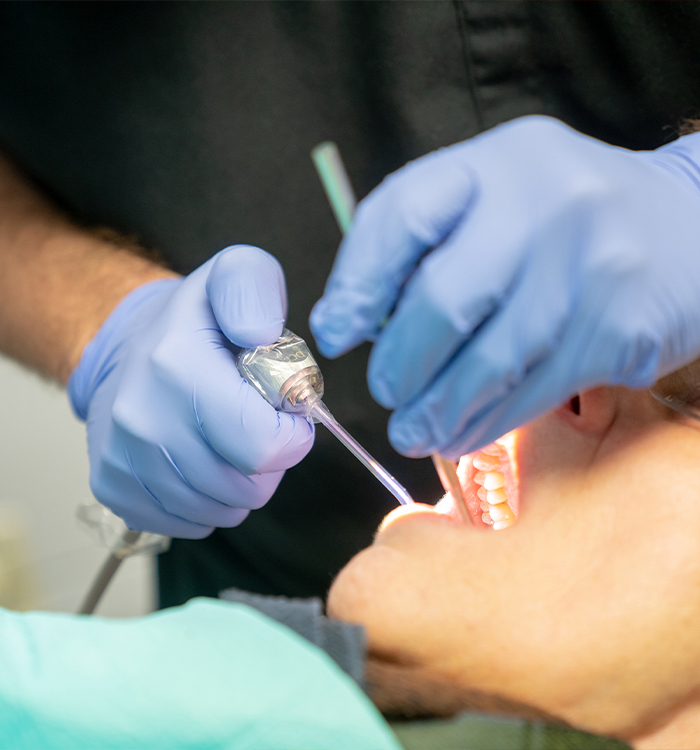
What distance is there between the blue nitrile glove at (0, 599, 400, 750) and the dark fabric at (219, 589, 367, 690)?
0.03 metres

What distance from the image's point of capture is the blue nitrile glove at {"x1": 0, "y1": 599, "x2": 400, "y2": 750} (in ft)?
1.88

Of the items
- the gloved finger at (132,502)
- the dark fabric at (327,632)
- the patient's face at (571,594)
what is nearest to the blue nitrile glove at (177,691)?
the dark fabric at (327,632)

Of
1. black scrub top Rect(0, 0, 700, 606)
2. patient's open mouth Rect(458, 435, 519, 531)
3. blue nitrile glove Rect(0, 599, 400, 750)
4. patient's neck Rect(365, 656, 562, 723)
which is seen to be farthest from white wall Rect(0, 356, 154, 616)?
patient's neck Rect(365, 656, 562, 723)

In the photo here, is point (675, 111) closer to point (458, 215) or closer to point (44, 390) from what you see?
point (458, 215)

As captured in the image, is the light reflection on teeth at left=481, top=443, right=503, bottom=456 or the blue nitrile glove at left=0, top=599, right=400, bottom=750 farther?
the light reflection on teeth at left=481, top=443, right=503, bottom=456

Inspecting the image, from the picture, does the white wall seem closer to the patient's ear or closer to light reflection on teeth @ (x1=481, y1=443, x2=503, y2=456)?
light reflection on teeth @ (x1=481, y1=443, x2=503, y2=456)

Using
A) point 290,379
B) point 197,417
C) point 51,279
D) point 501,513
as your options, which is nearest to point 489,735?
point 501,513

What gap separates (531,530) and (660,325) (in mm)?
285

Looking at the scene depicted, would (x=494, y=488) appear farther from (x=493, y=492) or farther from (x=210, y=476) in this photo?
(x=210, y=476)

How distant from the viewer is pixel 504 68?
1200 millimetres

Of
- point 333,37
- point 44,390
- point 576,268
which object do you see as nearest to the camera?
point 576,268

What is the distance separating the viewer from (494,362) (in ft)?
2.48

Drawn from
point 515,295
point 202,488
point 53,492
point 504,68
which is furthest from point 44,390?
point 515,295

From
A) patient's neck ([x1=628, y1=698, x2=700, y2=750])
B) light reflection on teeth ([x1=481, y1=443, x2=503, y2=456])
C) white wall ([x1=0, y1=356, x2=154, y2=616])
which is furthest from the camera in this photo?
white wall ([x1=0, y1=356, x2=154, y2=616])
